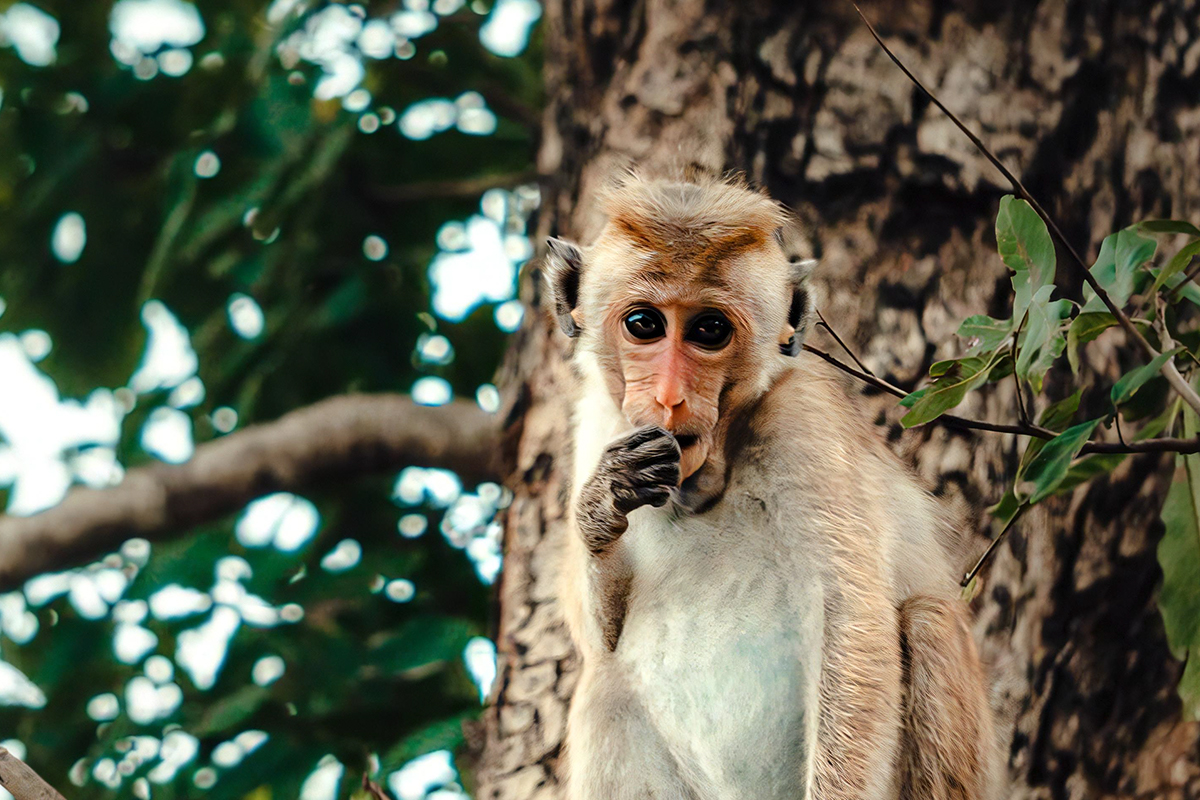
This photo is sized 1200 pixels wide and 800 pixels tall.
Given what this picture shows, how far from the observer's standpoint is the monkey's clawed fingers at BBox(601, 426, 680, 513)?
2.80 meters

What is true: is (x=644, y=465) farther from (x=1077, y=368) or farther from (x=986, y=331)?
(x=1077, y=368)

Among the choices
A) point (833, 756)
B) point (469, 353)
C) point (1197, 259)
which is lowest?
point (469, 353)

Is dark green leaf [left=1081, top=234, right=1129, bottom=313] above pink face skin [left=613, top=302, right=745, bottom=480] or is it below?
above

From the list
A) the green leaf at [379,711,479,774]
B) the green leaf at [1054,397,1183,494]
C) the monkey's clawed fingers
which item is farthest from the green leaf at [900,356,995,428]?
the green leaf at [379,711,479,774]

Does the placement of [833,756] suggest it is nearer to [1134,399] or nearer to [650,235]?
[1134,399]

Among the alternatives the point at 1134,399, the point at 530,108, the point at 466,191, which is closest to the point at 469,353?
the point at 466,191

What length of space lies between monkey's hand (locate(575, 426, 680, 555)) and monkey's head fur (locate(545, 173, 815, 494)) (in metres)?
0.09

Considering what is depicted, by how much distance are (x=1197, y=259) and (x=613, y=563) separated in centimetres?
161

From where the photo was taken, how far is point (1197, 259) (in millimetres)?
2705

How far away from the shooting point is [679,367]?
292cm

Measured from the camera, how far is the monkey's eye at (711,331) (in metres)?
3.03

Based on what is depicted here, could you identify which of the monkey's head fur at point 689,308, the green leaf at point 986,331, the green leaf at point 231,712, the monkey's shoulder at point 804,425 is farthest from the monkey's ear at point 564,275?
the green leaf at point 231,712

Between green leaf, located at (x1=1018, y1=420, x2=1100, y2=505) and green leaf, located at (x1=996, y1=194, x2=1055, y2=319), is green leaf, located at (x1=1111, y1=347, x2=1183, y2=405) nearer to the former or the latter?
green leaf, located at (x1=1018, y1=420, x2=1100, y2=505)

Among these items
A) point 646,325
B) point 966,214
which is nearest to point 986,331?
point 646,325
